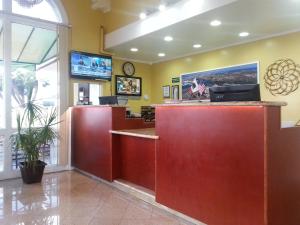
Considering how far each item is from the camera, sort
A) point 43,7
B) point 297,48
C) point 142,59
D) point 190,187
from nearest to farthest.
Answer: point 190,187 → point 297,48 → point 43,7 → point 142,59

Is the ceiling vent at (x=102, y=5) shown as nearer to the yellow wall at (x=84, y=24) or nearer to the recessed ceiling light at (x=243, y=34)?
the yellow wall at (x=84, y=24)

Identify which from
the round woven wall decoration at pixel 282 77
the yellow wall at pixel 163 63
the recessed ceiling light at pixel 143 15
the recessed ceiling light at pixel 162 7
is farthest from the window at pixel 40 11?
the round woven wall decoration at pixel 282 77

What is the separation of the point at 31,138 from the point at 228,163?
3.50 meters

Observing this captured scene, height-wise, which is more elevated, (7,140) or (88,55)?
(88,55)

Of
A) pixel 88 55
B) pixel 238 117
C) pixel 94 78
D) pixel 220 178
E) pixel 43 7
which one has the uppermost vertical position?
pixel 43 7

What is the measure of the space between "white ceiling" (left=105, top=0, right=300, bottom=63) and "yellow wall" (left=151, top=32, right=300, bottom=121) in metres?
0.13

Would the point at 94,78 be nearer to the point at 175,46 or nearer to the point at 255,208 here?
the point at 175,46

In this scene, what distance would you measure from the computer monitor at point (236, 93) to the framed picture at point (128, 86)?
4192 millimetres

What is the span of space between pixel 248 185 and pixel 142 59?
532 cm

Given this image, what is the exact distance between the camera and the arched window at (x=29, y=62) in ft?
15.5

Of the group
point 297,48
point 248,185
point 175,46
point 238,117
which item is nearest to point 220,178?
point 248,185

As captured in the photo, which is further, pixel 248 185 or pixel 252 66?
pixel 252 66

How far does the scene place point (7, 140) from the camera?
4.75 meters

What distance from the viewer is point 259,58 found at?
491cm
